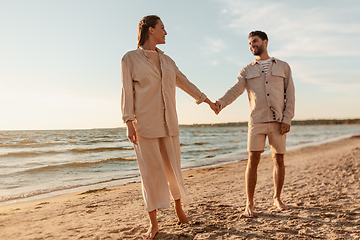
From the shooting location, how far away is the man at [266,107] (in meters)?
3.25

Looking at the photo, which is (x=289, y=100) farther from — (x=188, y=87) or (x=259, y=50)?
(x=188, y=87)

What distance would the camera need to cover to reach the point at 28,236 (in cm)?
312

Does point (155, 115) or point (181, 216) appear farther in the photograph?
point (181, 216)

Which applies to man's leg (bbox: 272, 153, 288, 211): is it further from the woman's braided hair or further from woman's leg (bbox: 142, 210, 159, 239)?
the woman's braided hair

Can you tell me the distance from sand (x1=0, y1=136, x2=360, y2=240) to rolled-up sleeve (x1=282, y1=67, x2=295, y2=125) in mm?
1222

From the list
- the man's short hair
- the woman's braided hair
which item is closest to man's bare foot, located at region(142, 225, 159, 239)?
the woman's braided hair

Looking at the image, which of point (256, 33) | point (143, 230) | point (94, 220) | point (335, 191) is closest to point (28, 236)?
point (94, 220)

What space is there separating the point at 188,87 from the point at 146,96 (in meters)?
0.70

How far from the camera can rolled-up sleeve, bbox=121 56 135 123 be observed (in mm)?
2516

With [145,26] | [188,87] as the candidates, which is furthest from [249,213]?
[145,26]

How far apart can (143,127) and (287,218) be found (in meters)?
2.05

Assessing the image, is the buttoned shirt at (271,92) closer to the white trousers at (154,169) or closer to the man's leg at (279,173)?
the man's leg at (279,173)

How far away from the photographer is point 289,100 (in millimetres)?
3328

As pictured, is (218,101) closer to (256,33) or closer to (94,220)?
(256,33)
